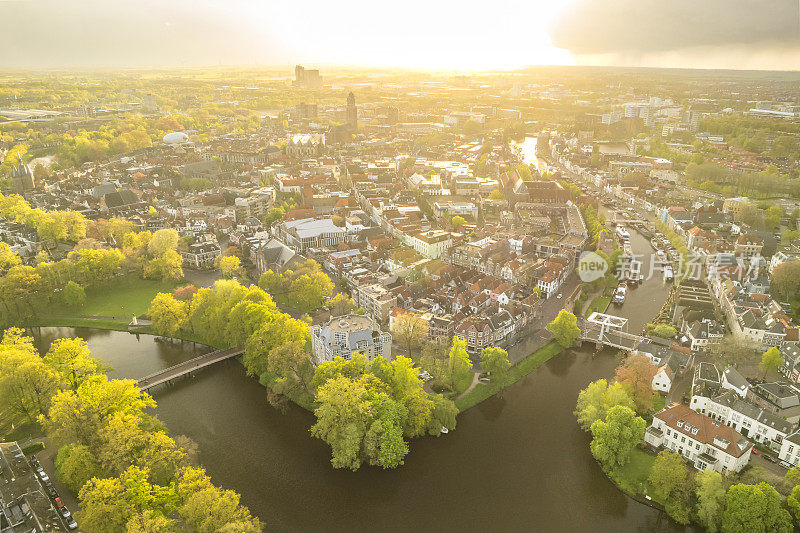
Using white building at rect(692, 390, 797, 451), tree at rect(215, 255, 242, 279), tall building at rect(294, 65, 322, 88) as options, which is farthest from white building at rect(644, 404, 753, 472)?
tall building at rect(294, 65, 322, 88)

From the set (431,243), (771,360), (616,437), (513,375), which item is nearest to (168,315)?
(513,375)

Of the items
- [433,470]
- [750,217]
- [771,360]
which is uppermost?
[750,217]

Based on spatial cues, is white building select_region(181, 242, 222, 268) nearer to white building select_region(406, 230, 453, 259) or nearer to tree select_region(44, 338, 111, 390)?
white building select_region(406, 230, 453, 259)

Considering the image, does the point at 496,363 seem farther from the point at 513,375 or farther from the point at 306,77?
the point at 306,77

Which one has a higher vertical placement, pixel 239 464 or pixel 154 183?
pixel 154 183

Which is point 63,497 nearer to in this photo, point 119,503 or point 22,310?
point 119,503

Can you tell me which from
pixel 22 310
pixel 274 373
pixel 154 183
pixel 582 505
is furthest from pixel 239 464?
pixel 154 183

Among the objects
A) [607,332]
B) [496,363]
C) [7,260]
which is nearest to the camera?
[496,363]
